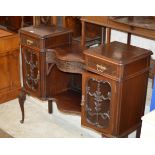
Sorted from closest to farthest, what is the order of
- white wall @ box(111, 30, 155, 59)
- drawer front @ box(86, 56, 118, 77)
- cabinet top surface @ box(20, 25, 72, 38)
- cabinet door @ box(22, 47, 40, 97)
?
drawer front @ box(86, 56, 118, 77) < cabinet top surface @ box(20, 25, 72, 38) < cabinet door @ box(22, 47, 40, 97) < white wall @ box(111, 30, 155, 59)

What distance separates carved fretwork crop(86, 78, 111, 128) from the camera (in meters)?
1.96

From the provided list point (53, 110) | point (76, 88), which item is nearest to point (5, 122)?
point (53, 110)

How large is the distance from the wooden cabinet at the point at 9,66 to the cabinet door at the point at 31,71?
657 mm

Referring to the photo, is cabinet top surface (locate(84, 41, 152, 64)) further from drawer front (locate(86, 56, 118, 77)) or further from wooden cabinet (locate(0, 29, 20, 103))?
wooden cabinet (locate(0, 29, 20, 103))

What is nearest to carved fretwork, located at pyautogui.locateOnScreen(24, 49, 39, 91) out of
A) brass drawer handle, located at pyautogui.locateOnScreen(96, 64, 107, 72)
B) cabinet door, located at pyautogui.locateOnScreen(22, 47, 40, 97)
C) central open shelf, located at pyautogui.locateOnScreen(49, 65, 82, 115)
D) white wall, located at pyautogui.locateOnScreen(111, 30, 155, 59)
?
cabinet door, located at pyautogui.locateOnScreen(22, 47, 40, 97)

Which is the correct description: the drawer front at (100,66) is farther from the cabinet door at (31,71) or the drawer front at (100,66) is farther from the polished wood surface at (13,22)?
the polished wood surface at (13,22)

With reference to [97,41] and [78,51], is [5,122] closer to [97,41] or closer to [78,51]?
[78,51]

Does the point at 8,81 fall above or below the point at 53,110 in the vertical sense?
above

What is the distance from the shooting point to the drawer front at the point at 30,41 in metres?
2.48

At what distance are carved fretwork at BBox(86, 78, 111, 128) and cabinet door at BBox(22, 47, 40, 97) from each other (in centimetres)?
70

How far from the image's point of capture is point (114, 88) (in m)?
1.86

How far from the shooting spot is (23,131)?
287 centimetres

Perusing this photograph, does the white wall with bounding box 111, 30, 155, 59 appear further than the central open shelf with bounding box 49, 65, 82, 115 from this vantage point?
Yes
